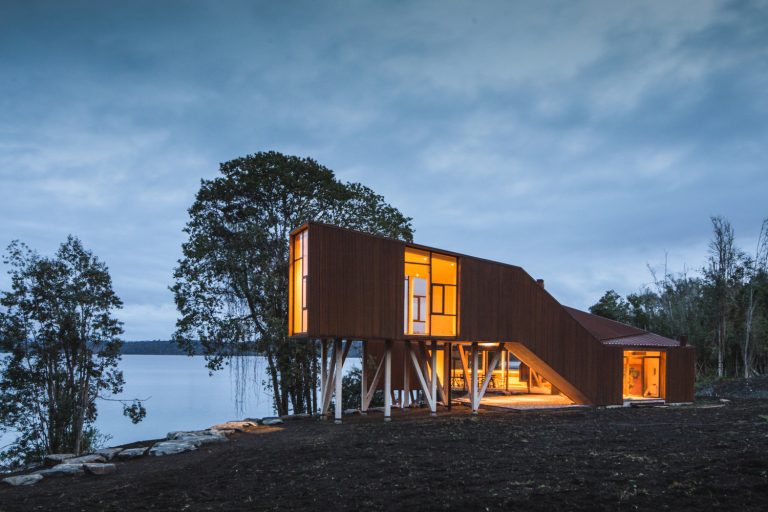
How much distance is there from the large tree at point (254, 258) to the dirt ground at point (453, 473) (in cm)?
798

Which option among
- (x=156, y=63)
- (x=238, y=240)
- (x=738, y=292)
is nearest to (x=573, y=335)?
(x=238, y=240)

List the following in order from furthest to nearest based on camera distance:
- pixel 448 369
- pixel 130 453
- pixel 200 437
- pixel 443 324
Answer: pixel 448 369
pixel 443 324
pixel 200 437
pixel 130 453

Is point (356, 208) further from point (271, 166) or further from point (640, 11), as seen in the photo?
point (640, 11)

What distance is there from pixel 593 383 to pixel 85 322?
17.3m

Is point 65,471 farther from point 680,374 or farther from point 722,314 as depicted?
point 722,314

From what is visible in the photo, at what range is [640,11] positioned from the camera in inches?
639

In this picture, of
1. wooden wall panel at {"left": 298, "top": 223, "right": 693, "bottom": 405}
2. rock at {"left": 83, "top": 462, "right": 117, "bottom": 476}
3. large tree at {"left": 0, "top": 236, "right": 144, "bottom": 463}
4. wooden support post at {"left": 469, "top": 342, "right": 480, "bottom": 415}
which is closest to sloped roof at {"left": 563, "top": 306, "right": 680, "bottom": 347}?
wooden wall panel at {"left": 298, "top": 223, "right": 693, "bottom": 405}

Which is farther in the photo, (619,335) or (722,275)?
(722,275)

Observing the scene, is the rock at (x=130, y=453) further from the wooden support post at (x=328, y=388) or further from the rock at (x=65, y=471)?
the wooden support post at (x=328, y=388)

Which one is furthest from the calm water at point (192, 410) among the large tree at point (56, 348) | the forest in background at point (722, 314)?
the forest in background at point (722, 314)

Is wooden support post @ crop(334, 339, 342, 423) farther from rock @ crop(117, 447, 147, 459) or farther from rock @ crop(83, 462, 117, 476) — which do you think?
rock @ crop(83, 462, 117, 476)

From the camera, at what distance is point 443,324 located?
17.1 m

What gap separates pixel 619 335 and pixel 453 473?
1534cm

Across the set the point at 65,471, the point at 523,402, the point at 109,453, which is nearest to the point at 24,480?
the point at 65,471
